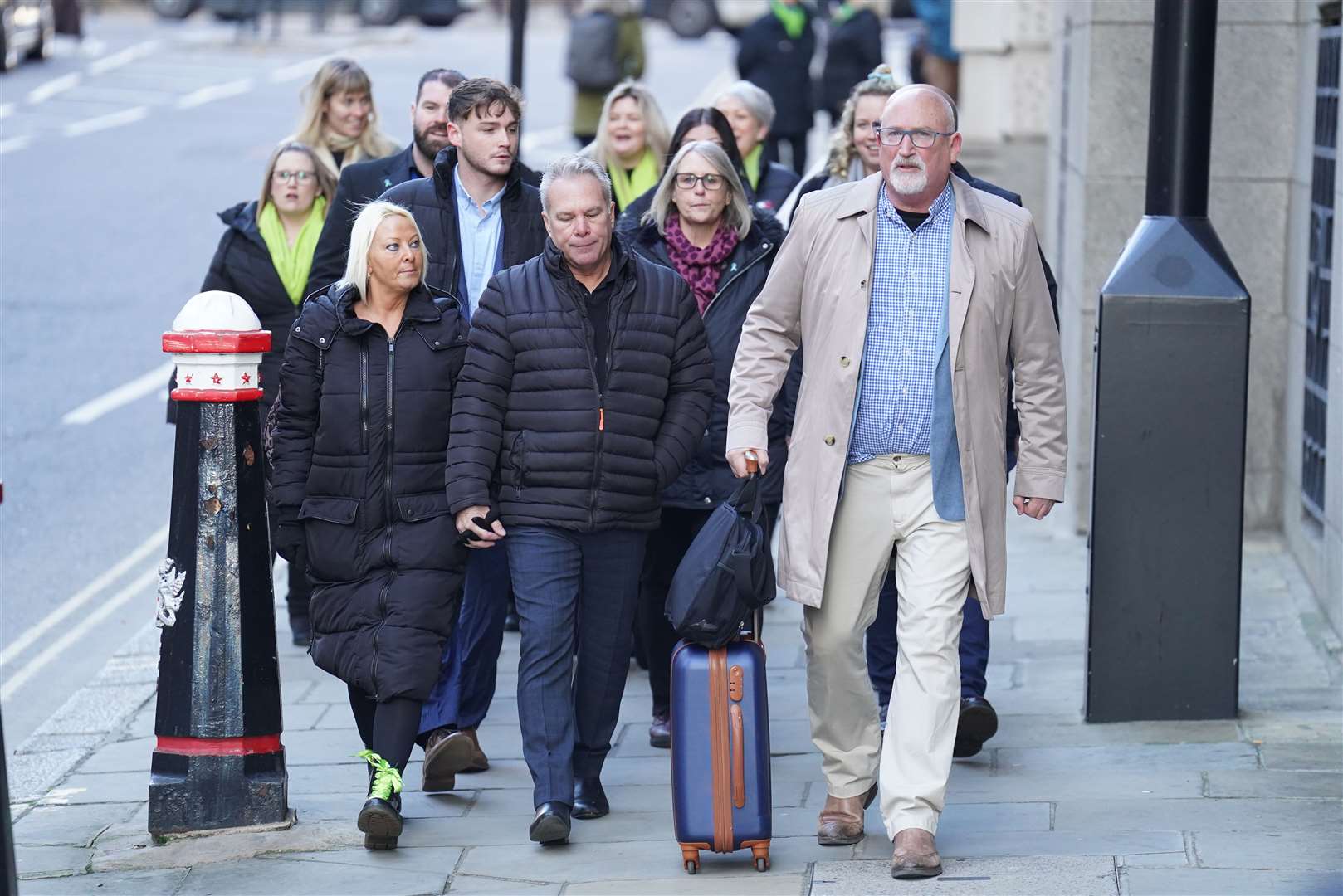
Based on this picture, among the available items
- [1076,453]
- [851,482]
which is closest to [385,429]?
[851,482]

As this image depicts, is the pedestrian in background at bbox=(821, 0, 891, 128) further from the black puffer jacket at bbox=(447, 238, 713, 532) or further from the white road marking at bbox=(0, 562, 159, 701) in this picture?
the black puffer jacket at bbox=(447, 238, 713, 532)

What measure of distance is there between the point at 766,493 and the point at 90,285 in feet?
32.1

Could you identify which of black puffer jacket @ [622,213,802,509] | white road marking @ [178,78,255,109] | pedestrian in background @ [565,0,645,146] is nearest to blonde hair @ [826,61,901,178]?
black puffer jacket @ [622,213,802,509]

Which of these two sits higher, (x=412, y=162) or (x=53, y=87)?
(x=53, y=87)

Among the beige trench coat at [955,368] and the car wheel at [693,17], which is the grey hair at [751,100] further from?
the car wheel at [693,17]

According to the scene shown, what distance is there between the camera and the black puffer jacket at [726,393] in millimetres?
6359

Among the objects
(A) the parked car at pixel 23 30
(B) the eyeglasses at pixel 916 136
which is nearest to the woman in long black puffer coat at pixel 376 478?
(B) the eyeglasses at pixel 916 136

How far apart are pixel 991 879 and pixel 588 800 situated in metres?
1.28

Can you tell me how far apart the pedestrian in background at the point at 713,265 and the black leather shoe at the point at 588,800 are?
26.6 inches

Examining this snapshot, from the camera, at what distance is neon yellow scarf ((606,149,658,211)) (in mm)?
8172

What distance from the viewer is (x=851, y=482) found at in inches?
214

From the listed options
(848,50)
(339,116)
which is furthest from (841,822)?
(848,50)

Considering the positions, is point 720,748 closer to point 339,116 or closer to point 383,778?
point 383,778

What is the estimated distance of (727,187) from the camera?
6.39 m
